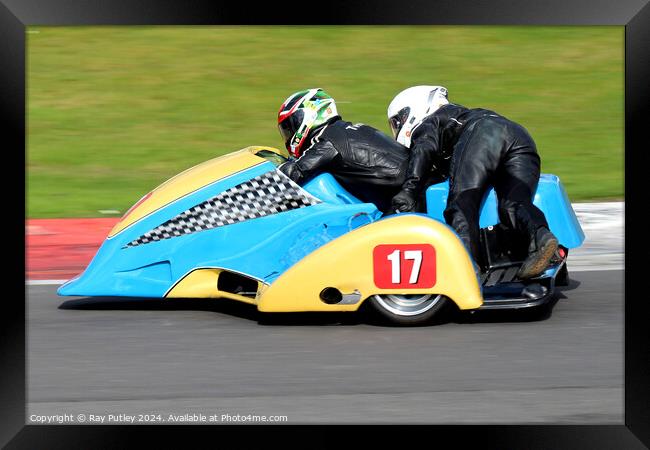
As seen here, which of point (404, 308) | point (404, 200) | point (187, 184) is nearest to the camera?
point (404, 308)

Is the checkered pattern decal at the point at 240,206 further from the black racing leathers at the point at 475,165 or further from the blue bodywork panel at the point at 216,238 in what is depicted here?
the black racing leathers at the point at 475,165

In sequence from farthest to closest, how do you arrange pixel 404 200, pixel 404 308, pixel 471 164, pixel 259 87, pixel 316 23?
pixel 259 87 < pixel 404 200 < pixel 471 164 < pixel 404 308 < pixel 316 23

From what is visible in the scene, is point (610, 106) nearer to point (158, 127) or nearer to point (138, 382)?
point (158, 127)

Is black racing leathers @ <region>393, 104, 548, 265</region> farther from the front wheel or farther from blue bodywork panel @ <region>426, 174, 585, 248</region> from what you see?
the front wheel

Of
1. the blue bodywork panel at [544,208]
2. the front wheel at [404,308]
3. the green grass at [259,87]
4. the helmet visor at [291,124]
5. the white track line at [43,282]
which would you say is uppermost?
the green grass at [259,87]

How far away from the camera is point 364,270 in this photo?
20.0 feet

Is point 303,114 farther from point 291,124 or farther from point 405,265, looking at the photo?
point 405,265

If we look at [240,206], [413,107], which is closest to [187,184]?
[240,206]

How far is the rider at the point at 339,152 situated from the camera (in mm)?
6730

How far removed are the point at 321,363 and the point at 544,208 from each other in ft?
6.12

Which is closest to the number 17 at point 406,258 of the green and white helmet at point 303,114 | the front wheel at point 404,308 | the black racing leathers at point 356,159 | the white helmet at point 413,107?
the front wheel at point 404,308

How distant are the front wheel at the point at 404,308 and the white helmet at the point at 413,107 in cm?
117
